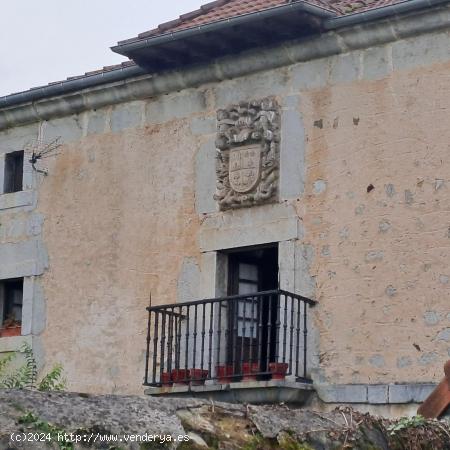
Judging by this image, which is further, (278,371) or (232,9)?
(232,9)

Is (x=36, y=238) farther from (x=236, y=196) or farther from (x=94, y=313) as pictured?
(x=236, y=196)

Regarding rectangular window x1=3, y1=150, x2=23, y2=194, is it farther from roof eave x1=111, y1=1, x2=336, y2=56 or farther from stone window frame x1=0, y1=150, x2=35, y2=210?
roof eave x1=111, y1=1, x2=336, y2=56

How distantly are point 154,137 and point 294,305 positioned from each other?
2.58 m

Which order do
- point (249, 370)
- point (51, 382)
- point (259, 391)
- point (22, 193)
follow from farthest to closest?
point (22, 193) < point (249, 370) < point (259, 391) < point (51, 382)

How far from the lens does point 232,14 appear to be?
11617 mm

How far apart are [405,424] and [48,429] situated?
2.08 meters

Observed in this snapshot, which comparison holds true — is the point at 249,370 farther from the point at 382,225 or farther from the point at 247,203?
the point at 382,225

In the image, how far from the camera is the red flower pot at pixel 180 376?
11310mm

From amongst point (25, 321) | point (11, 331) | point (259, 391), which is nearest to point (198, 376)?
point (259, 391)

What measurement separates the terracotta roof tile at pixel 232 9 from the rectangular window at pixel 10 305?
324 cm

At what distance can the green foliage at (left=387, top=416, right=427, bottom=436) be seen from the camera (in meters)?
5.95

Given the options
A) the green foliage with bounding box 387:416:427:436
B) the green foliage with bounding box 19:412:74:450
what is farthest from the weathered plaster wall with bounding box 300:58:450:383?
the green foliage with bounding box 19:412:74:450

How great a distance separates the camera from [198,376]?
36.9ft

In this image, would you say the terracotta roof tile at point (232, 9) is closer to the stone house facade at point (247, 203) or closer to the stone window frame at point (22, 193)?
the stone house facade at point (247, 203)
